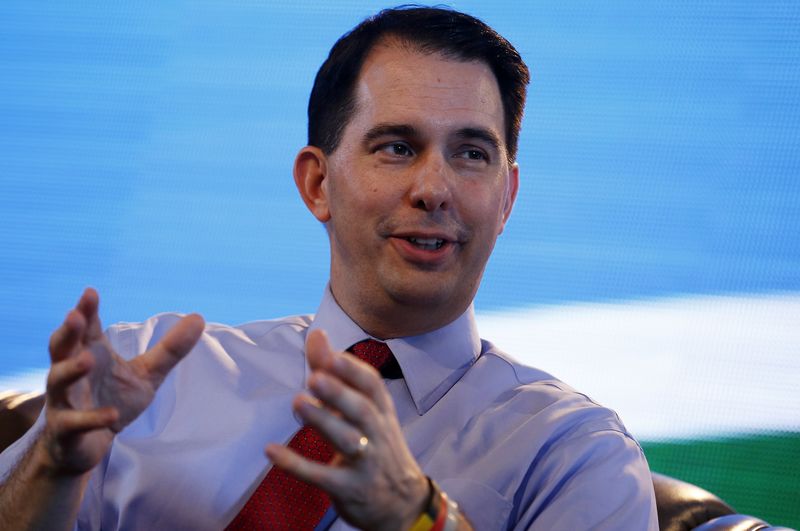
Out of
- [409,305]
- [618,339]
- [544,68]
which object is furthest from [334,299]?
[544,68]

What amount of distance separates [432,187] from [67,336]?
25.9 inches

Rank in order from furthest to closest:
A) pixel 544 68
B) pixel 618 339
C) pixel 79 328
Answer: pixel 544 68 → pixel 618 339 → pixel 79 328

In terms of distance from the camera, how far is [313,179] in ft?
5.66

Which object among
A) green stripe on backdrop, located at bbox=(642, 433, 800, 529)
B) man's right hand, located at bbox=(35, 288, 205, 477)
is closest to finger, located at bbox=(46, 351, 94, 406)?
man's right hand, located at bbox=(35, 288, 205, 477)

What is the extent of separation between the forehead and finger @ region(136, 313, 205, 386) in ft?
2.02

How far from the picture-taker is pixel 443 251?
4.91 ft

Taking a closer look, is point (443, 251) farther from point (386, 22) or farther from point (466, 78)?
point (386, 22)

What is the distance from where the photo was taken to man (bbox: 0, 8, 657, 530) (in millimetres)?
1334

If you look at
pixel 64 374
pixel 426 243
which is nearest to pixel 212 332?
pixel 426 243

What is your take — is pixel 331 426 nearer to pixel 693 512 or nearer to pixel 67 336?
pixel 67 336

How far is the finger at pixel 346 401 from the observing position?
869mm

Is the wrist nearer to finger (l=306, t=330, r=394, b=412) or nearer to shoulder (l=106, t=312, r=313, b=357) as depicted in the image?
finger (l=306, t=330, r=394, b=412)

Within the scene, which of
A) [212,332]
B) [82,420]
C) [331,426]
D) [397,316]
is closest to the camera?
[331,426]

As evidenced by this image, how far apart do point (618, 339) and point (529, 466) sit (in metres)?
1.16
